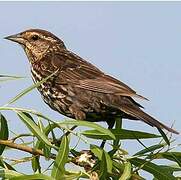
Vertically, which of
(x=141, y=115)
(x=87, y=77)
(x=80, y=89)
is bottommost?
(x=141, y=115)

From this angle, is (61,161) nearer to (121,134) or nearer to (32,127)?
(32,127)

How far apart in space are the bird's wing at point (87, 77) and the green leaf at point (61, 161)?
5.63 feet

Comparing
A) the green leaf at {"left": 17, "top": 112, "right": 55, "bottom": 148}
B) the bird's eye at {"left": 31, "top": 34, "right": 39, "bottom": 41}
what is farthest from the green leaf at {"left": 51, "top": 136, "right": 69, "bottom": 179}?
the bird's eye at {"left": 31, "top": 34, "right": 39, "bottom": 41}

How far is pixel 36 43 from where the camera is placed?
6.06m

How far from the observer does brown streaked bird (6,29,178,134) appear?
4.66 m

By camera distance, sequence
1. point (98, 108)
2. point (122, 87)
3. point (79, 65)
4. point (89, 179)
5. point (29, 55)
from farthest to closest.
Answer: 1. point (29, 55)
2. point (79, 65)
3. point (98, 108)
4. point (122, 87)
5. point (89, 179)

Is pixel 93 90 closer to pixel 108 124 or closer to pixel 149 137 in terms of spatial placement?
pixel 108 124

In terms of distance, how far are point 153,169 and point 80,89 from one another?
83.3 inches

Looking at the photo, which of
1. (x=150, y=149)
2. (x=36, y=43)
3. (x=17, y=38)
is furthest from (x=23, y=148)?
(x=36, y=43)

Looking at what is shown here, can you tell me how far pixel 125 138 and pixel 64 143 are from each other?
1.39 feet

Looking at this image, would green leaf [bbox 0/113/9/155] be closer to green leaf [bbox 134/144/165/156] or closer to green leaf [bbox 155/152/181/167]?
green leaf [bbox 134/144/165/156]

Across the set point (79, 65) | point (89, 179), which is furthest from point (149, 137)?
point (79, 65)

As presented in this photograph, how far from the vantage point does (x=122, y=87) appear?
15.1 ft

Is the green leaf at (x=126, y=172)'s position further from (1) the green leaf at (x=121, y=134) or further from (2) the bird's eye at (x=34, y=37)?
(2) the bird's eye at (x=34, y=37)
